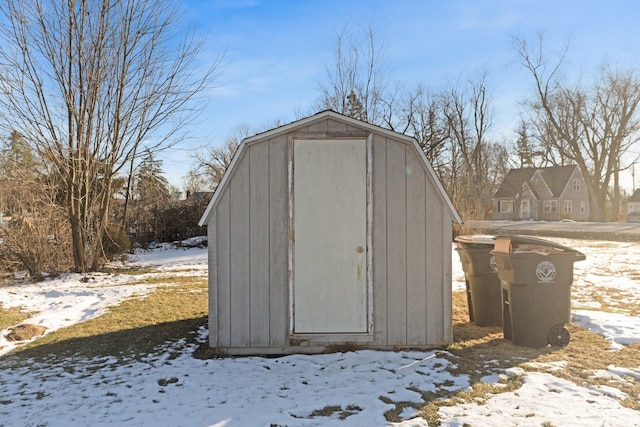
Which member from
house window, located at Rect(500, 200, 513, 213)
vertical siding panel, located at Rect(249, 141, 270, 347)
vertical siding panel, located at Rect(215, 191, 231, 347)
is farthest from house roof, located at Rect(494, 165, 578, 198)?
vertical siding panel, located at Rect(215, 191, 231, 347)

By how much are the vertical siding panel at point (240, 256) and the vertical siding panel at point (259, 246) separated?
2.2 inches

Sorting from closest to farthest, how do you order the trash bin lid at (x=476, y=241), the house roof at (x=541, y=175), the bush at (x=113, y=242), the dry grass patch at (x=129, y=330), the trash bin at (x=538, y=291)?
the trash bin at (x=538, y=291) < the dry grass patch at (x=129, y=330) < the trash bin lid at (x=476, y=241) < the bush at (x=113, y=242) < the house roof at (x=541, y=175)

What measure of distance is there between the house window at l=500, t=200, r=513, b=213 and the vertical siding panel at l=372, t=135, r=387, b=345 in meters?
42.0

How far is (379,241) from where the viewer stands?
16.0 ft

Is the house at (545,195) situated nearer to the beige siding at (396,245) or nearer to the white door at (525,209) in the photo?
the white door at (525,209)

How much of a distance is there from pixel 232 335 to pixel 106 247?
9.79 m

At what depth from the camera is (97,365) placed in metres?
4.58

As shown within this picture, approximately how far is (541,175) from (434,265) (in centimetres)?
4252

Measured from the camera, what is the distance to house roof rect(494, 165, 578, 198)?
40.3 meters

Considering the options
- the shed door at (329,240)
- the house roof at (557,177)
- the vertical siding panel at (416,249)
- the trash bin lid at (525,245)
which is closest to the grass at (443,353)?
the vertical siding panel at (416,249)

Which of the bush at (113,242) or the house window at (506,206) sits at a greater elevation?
the house window at (506,206)

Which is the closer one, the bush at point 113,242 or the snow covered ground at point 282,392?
the snow covered ground at point 282,392

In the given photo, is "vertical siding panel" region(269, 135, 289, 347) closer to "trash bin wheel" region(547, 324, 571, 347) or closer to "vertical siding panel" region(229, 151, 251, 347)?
"vertical siding panel" region(229, 151, 251, 347)

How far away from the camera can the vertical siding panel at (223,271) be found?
4.82m
